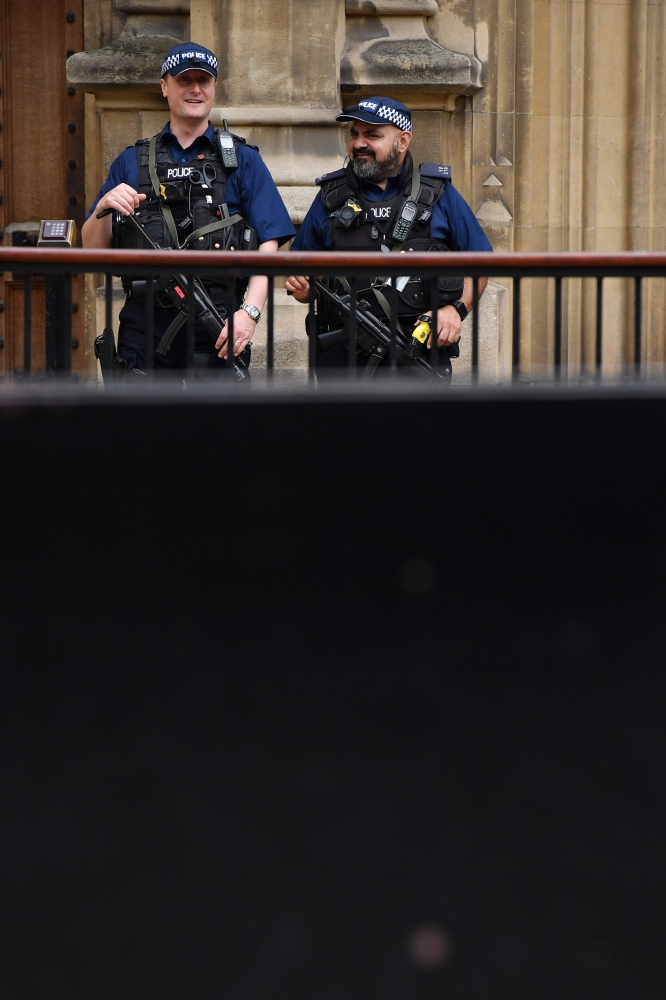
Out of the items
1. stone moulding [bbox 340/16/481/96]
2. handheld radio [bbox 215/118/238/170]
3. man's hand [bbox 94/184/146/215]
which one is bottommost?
man's hand [bbox 94/184/146/215]

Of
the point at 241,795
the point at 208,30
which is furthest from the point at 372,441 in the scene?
the point at 208,30

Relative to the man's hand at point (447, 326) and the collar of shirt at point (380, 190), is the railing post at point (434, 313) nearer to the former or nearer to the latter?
the man's hand at point (447, 326)

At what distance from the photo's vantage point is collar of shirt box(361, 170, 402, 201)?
16.9ft

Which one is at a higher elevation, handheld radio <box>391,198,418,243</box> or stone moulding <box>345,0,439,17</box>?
stone moulding <box>345,0,439,17</box>

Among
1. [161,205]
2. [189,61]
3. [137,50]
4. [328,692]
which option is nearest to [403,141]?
[189,61]

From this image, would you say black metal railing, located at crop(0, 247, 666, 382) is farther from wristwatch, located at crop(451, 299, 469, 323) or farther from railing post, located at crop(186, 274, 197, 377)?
wristwatch, located at crop(451, 299, 469, 323)

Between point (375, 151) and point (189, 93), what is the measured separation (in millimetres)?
806

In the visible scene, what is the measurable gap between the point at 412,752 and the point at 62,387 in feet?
2.79

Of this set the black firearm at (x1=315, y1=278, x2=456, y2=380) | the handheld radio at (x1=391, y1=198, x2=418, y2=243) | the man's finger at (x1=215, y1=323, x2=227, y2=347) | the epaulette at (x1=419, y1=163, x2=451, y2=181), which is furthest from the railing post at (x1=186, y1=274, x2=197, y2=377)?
the epaulette at (x1=419, y1=163, x2=451, y2=181)

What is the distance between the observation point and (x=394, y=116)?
5035 millimetres

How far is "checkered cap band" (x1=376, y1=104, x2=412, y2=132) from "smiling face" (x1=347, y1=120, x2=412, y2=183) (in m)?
0.02

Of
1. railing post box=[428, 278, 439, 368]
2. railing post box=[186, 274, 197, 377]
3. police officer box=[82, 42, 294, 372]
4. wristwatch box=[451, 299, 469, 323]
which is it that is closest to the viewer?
railing post box=[428, 278, 439, 368]

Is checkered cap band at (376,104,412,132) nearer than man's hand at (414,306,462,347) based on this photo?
No

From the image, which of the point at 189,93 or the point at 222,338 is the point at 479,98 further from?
the point at 222,338
